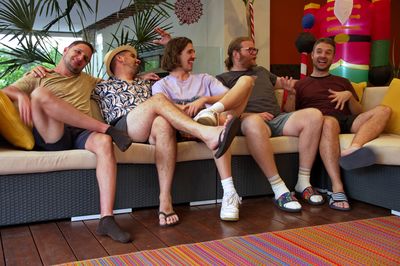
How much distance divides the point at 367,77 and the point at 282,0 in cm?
164

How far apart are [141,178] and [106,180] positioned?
1.25ft

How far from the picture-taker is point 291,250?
6.19ft

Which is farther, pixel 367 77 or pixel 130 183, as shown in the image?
pixel 367 77

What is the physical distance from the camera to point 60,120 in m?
2.28

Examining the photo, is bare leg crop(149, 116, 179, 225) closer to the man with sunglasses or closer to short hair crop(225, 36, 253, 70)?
the man with sunglasses

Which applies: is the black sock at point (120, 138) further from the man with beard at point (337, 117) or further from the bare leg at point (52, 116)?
the man with beard at point (337, 117)

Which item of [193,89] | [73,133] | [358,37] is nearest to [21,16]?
[73,133]

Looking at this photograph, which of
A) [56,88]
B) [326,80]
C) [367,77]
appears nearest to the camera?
[56,88]

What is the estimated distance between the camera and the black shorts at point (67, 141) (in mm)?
2365

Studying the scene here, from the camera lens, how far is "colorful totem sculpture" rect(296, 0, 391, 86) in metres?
4.26

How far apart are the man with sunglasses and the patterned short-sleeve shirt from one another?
2.19 feet

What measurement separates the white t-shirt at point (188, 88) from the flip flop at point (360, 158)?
925 millimetres

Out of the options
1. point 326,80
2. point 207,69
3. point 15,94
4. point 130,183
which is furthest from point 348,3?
point 15,94

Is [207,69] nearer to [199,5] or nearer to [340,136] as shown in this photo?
[199,5]
